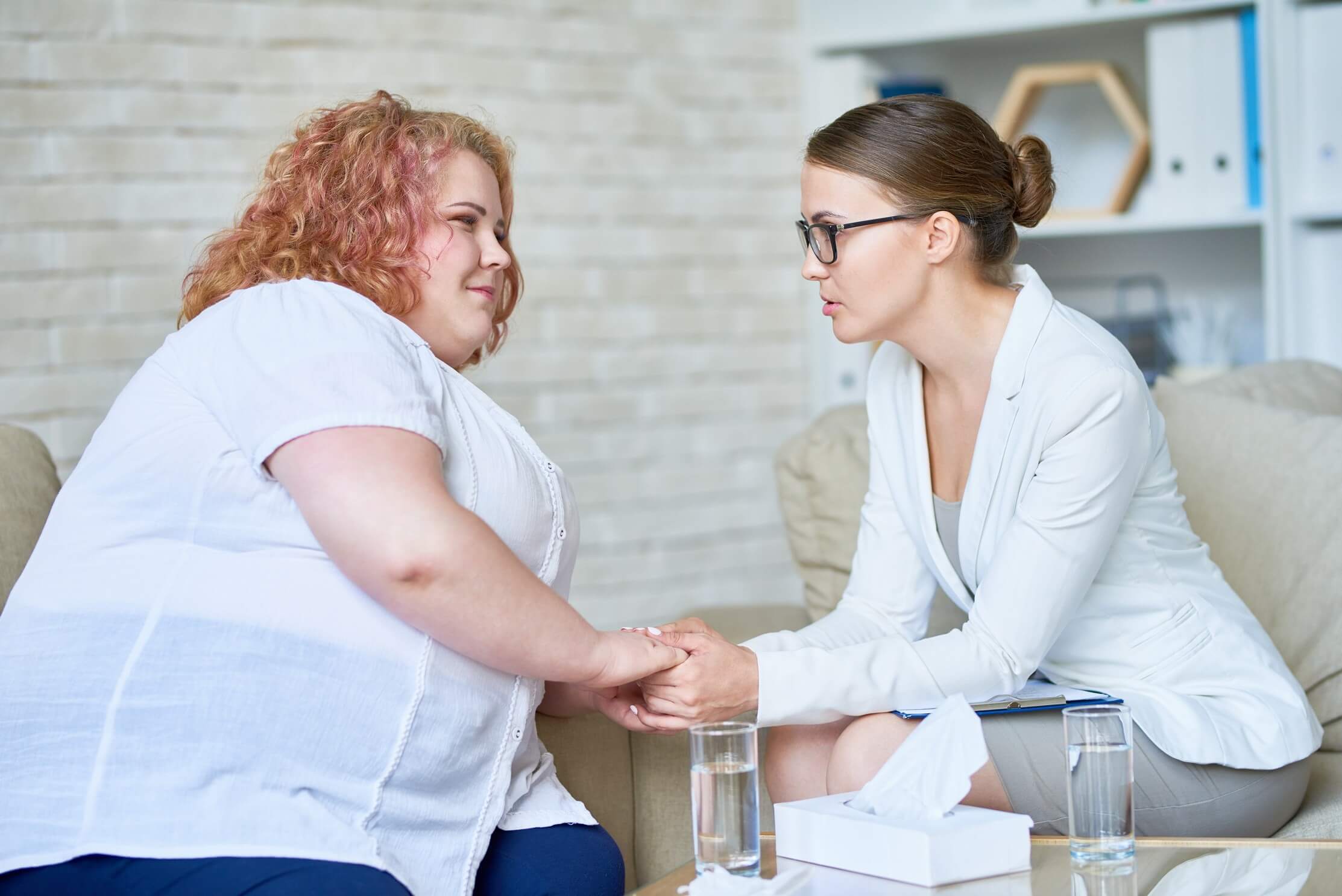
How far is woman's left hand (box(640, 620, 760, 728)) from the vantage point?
1.46 metres

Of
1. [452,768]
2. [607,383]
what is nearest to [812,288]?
[607,383]

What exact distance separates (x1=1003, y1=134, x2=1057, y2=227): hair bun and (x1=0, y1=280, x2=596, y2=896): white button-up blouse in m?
0.79

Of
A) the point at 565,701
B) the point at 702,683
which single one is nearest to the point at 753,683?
the point at 702,683

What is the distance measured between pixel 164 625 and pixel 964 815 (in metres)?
0.75

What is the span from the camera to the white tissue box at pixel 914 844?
1.16 meters

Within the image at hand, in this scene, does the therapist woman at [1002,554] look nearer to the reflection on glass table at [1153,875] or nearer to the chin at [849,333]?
the chin at [849,333]

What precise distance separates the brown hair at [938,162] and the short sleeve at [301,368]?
618 millimetres

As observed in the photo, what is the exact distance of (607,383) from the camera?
2928mm

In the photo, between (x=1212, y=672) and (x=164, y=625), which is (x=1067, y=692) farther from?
(x=164, y=625)

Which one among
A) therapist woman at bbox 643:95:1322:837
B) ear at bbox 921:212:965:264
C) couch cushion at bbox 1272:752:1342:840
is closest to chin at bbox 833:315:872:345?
therapist woman at bbox 643:95:1322:837

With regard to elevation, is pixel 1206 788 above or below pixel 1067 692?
below

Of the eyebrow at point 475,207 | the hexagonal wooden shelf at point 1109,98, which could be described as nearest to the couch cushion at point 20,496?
the eyebrow at point 475,207

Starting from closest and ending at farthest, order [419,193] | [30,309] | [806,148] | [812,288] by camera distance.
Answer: [419,193]
[806,148]
[30,309]
[812,288]

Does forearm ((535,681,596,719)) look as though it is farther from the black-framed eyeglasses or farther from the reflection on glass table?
the black-framed eyeglasses
